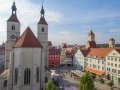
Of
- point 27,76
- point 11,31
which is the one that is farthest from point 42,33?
point 27,76

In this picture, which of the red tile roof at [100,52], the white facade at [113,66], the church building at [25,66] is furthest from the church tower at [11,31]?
the red tile roof at [100,52]

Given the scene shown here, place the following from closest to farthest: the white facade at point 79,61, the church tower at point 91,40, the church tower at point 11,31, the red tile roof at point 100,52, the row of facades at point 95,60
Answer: the church tower at point 11,31, the row of facades at point 95,60, the red tile roof at point 100,52, the white facade at point 79,61, the church tower at point 91,40

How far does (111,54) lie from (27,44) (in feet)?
92.2

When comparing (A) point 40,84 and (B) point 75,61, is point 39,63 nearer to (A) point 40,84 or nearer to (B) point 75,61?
(A) point 40,84

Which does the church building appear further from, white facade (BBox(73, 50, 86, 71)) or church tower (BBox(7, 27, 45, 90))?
white facade (BBox(73, 50, 86, 71))

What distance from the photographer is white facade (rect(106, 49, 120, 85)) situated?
51.1 meters

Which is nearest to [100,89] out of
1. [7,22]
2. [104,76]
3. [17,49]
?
[104,76]

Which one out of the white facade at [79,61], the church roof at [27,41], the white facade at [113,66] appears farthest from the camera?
the white facade at [79,61]

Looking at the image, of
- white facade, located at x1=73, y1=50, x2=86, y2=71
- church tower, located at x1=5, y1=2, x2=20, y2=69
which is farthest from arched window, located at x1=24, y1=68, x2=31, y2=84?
white facade, located at x1=73, y1=50, x2=86, y2=71

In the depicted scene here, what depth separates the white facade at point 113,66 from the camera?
168 ft

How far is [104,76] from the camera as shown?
56844 millimetres

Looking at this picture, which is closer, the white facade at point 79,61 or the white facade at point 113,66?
the white facade at point 113,66

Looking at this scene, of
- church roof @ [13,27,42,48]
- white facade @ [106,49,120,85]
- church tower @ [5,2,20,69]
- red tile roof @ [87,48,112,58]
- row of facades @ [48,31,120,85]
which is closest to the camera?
church roof @ [13,27,42,48]

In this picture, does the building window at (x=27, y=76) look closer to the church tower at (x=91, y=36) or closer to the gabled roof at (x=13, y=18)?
the gabled roof at (x=13, y=18)
